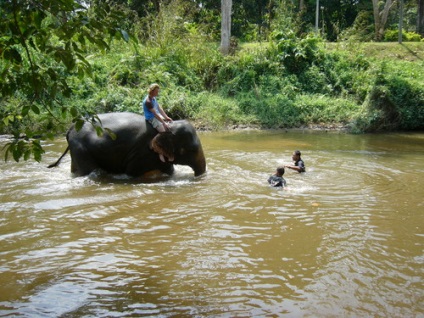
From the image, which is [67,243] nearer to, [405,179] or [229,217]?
[229,217]

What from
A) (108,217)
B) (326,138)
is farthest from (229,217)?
(326,138)

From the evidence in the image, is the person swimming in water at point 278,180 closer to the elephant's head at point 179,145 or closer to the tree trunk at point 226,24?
the elephant's head at point 179,145

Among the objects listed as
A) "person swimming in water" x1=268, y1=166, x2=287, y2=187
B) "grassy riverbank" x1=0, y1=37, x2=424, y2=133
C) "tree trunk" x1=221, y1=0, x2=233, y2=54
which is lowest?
"person swimming in water" x1=268, y1=166, x2=287, y2=187

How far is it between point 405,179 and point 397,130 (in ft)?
25.1

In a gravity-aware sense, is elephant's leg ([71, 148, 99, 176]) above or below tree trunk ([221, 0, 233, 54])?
below

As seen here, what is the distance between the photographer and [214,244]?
517 centimetres

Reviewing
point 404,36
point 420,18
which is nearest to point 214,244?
point 404,36

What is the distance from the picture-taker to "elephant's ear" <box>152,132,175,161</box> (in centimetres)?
811

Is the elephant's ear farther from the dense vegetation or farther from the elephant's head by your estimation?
the dense vegetation

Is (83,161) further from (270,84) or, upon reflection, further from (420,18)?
(420,18)

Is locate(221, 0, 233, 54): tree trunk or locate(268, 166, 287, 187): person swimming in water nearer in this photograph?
locate(268, 166, 287, 187): person swimming in water

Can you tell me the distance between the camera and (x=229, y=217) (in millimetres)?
6125

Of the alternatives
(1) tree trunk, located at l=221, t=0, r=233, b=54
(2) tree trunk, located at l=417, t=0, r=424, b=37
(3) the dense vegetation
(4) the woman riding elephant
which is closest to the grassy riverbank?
(3) the dense vegetation

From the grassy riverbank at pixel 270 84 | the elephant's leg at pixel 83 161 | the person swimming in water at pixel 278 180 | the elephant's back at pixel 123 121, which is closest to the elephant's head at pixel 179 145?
the elephant's back at pixel 123 121
